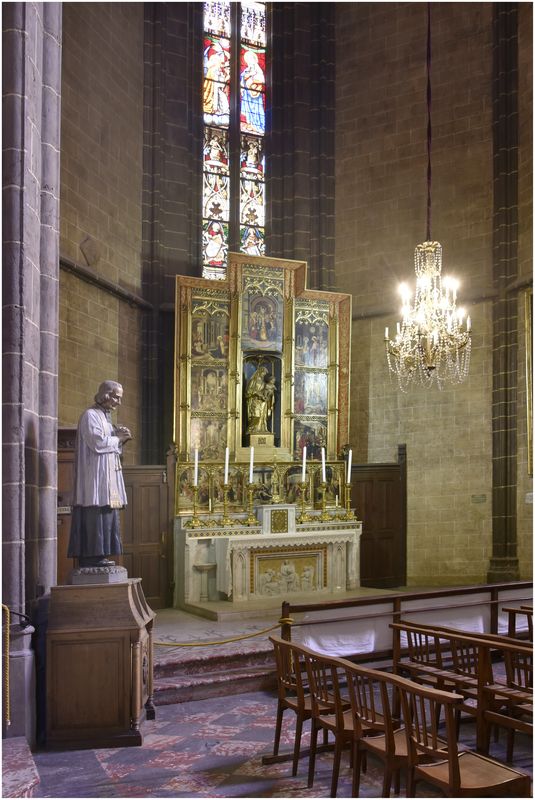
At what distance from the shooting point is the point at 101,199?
40.2 ft

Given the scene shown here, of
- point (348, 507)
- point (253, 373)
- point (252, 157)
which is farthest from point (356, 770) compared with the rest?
point (252, 157)

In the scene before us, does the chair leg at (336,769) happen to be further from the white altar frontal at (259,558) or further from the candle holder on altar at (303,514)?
the candle holder on altar at (303,514)

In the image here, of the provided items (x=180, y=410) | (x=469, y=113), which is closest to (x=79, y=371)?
(x=180, y=410)

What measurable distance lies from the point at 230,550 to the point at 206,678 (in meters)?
2.79

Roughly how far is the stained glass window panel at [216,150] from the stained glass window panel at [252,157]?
317mm

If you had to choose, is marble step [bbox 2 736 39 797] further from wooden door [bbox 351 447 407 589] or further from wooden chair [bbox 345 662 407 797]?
wooden door [bbox 351 447 407 589]

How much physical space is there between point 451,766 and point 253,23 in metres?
14.2

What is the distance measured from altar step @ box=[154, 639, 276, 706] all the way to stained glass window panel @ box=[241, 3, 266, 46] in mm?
11661

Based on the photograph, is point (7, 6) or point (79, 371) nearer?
point (7, 6)

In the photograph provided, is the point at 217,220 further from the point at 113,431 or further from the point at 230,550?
the point at 113,431

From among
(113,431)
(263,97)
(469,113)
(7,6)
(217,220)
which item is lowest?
(113,431)

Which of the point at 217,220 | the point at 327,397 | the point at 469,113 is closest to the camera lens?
the point at 327,397

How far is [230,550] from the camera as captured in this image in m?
9.78

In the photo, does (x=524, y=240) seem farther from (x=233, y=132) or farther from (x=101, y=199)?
(x=101, y=199)
